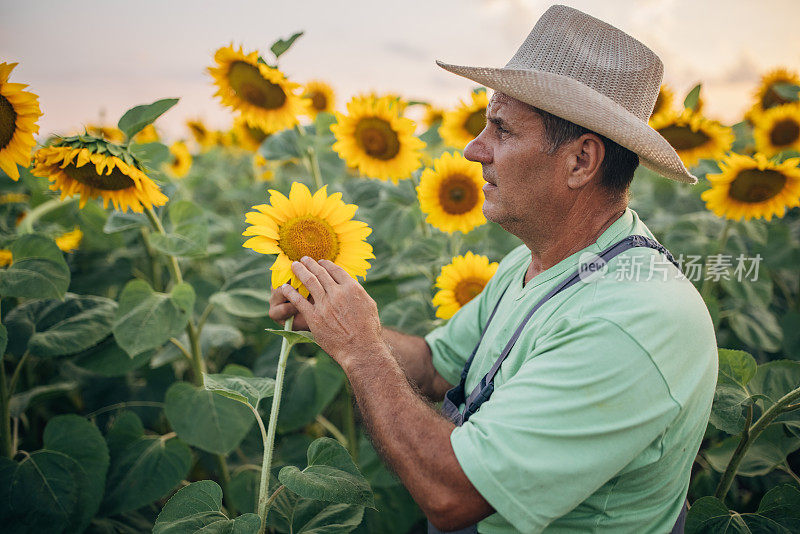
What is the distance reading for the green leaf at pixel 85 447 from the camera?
205cm

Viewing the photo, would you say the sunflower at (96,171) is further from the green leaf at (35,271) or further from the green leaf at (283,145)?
the green leaf at (283,145)

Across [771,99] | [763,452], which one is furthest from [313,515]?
[771,99]

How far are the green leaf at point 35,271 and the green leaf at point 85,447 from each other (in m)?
0.52

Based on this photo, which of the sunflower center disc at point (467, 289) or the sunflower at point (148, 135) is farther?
the sunflower at point (148, 135)

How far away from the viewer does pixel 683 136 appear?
325 cm

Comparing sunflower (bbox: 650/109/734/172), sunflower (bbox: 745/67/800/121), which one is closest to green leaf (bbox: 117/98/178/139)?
sunflower (bbox: 650/109/734/172)

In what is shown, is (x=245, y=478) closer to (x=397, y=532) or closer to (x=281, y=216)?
(x=397, y=532)

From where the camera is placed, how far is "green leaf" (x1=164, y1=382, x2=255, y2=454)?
83.9 inches

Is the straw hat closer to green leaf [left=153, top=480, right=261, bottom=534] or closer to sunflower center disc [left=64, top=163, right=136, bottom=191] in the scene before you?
sunflower center disc [left=64, top=163, right=136, bottom=191]

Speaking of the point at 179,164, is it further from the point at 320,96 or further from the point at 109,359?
the point at 109,359

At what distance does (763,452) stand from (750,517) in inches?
13.8

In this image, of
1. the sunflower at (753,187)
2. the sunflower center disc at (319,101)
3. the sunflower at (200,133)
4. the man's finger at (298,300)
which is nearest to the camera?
the man's finger at (298,300)

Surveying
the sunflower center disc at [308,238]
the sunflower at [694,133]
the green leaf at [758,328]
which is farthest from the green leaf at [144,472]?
the sunflower at [694,133]

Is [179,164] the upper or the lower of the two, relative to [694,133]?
upper
